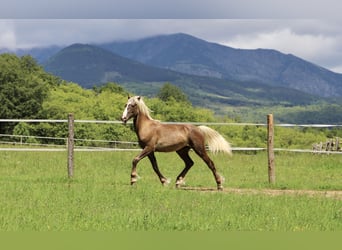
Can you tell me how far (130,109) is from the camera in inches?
435

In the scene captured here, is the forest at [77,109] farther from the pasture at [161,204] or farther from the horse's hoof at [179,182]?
the horse's hoof at [179,182]

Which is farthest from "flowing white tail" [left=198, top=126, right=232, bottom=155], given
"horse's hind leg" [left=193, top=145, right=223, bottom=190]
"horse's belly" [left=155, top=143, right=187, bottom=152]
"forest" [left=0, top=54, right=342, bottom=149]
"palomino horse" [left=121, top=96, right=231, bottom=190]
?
"forest" [left=0, top=54, right=342, bottom=149]

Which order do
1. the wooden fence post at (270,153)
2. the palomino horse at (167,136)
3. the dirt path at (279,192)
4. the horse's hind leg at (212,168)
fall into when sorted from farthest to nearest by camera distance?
the wooden fence post at (270,153) < the palomino horse at (167,136) < the horse's hind leg at (212,168) < the dirt path at (279,192)

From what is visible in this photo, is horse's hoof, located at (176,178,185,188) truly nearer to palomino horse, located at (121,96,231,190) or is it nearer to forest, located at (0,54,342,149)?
palomino horse, located at (121,96,231,190)

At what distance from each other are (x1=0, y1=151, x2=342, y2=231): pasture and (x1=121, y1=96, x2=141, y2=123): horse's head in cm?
124

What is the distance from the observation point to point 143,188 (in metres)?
10.0

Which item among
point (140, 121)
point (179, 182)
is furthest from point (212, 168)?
point (140, 121)

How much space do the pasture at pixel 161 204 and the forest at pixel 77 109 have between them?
24929mm

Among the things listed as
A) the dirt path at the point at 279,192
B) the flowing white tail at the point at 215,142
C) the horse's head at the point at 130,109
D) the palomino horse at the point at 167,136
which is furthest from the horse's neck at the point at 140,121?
the dirt path at the point at 279,192

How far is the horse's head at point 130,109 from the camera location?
1092 cm

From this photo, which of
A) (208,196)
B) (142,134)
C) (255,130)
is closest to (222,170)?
(142,134)

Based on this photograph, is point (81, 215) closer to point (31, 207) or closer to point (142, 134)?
point (31, 207)

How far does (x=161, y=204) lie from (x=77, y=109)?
6405cm

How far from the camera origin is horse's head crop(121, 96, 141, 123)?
35.8 ft
